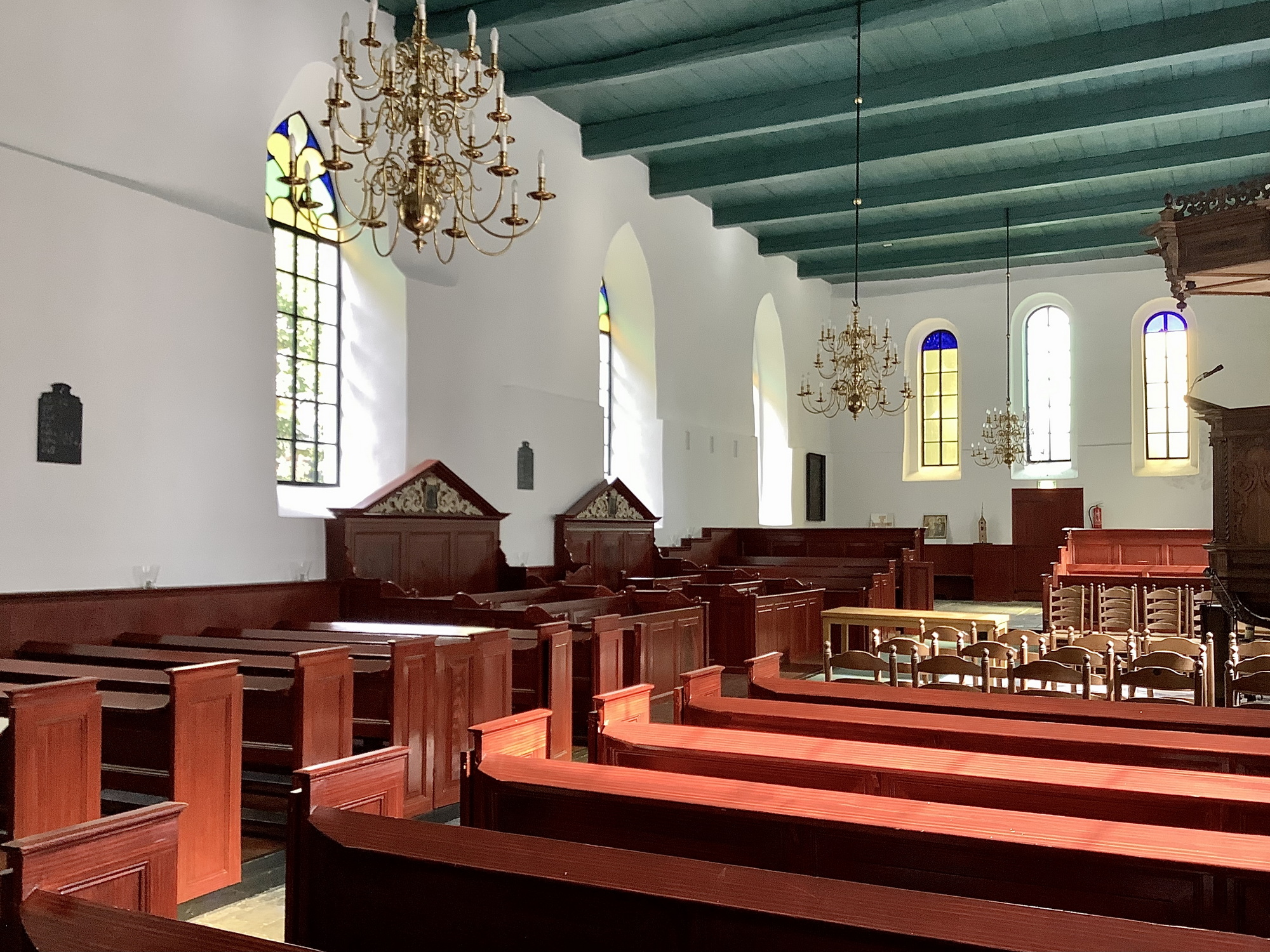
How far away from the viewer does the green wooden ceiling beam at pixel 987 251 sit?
1619 cm

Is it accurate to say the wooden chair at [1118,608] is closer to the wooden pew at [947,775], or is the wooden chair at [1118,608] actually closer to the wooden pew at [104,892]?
the wooden pew at [947,775]

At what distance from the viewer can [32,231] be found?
6.33m

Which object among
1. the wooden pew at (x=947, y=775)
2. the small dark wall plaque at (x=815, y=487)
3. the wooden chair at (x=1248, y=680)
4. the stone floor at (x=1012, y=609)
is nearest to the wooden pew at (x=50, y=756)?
the wooden pew at (x=947, y=775)

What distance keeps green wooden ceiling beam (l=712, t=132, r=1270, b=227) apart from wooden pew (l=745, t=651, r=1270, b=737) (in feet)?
30.8

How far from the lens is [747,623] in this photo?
988cm

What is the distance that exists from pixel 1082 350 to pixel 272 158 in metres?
14.2

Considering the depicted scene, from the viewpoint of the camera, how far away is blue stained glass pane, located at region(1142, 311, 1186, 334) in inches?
694

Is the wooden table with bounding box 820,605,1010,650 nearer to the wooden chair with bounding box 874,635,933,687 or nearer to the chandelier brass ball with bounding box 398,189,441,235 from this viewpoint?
the wooden chair with bounding box 874,635,933,687

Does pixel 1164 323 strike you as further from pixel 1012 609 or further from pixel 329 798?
pixel 329 798

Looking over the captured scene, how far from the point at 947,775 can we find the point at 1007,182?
455 inches

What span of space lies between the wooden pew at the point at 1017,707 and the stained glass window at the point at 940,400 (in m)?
14.6

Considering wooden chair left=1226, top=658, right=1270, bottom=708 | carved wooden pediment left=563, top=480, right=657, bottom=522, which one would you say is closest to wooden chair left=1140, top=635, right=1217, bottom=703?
wooden chair left=1226, top=658, right=1270, bottom=708

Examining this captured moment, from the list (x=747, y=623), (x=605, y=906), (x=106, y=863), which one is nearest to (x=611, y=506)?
(x=747, y=623)

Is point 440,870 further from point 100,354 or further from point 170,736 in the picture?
point 100,354
